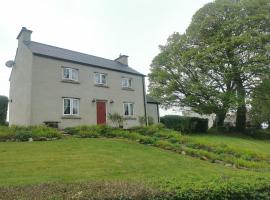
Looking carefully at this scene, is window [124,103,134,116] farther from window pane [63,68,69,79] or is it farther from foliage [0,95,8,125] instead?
foliage [0,95,8,125]

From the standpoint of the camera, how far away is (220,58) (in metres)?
29.4

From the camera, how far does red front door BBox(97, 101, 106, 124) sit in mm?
24688

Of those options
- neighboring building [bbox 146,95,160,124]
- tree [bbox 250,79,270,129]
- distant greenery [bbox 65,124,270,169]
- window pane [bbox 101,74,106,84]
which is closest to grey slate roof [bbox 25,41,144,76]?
window pane [bbox 101,74,106,84]

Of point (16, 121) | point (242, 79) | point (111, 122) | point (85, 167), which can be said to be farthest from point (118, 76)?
point (85, 167)

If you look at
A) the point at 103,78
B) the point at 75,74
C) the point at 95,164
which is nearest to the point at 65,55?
the point at 75,74

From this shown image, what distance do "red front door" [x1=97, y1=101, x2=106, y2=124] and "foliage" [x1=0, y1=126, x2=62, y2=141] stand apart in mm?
7713

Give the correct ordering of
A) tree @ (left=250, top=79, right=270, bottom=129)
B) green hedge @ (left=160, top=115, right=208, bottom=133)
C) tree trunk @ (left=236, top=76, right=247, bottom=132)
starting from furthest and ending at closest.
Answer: tree @ (left=250, top=79, right=270, bottom=129) → green hedge @ (left=160, top=115, right=208, bottom=133) → tree trunk @ (left=236, top=76, right=247, bottom=132)

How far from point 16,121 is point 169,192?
20075 mm

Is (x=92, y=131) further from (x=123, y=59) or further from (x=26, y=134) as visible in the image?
(x=123, y=59)

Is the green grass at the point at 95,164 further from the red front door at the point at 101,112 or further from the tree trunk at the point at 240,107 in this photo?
the tree trunk at the point at 240,107

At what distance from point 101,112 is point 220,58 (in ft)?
45.7

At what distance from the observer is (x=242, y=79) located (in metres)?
30.4

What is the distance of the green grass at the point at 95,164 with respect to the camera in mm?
9062

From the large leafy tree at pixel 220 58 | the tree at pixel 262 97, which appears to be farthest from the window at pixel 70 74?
the tree at pixel 262 97
